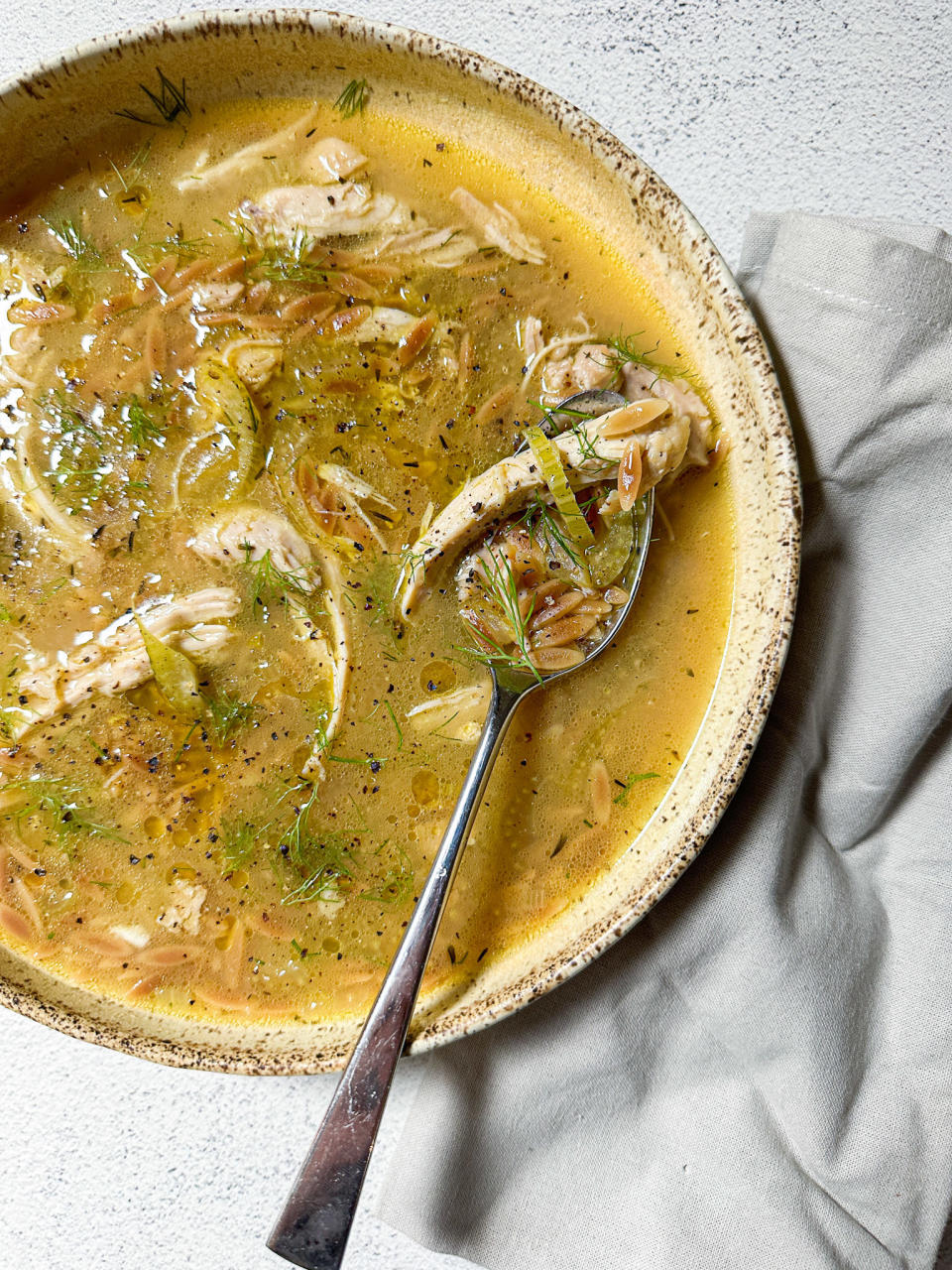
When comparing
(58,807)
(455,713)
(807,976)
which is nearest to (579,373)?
(455,713)

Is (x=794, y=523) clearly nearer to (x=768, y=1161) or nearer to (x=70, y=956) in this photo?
(x=768, y=1161)

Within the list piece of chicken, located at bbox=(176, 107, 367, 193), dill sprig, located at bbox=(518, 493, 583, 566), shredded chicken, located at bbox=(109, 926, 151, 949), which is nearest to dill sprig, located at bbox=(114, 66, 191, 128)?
piece of chicken, located at bbox=(176, 107, 367, 193)

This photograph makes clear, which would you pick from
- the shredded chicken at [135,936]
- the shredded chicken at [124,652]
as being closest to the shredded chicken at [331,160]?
the shredded chicken at [124,652]

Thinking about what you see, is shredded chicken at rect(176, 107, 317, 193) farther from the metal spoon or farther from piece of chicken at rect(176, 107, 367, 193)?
the metal spoon

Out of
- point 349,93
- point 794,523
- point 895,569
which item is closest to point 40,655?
point 349,93

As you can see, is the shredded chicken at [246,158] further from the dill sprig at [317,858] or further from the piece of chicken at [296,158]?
the dill sprig at [317,858]

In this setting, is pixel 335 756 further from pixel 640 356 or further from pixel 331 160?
pixel 331 160
